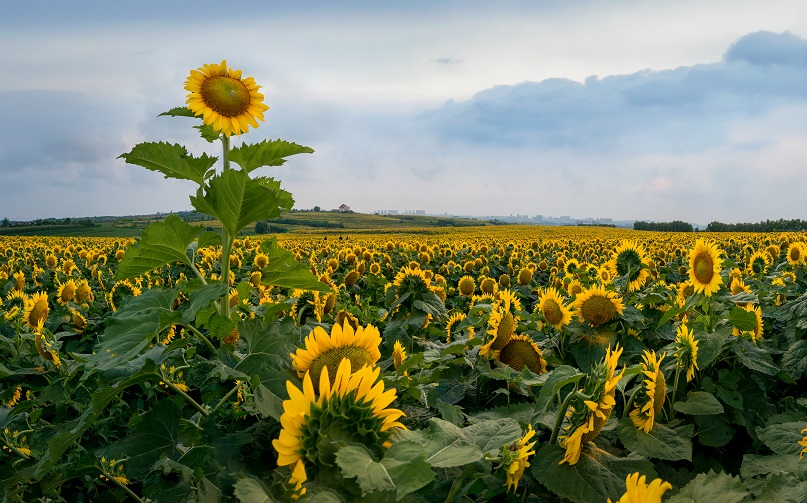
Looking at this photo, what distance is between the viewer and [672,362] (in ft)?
8.38

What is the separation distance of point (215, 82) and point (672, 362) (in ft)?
8.71

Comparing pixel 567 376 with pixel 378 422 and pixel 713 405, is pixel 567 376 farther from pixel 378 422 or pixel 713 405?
pixel 713 405

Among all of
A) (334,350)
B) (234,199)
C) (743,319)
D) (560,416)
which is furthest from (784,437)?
(234,199)

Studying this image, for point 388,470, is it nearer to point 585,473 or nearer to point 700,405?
point 585,473

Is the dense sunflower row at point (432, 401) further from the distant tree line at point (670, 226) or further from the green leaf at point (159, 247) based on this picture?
the distant tree line at point (670, 226)

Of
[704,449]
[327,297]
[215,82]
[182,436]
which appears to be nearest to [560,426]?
[182,436]

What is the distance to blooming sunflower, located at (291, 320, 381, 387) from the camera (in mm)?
1426

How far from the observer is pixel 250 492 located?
919 mm

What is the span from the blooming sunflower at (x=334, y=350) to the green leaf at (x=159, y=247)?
81cm

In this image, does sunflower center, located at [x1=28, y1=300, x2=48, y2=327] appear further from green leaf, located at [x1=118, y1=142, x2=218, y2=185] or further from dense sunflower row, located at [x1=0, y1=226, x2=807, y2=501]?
green leaf, located at [x1=118, y1=142, x2=218, y2=185]

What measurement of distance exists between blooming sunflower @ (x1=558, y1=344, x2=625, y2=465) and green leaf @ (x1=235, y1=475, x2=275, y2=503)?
0.88 meters

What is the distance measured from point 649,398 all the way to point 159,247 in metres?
1.91

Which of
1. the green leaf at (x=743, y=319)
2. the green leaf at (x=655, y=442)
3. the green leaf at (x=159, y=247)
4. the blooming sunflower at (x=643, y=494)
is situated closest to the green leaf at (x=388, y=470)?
the blooming sunflower at (x=643, y=494)

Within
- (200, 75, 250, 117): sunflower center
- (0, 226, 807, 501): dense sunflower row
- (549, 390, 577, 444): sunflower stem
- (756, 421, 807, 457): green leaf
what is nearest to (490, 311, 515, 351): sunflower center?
(0, 226, 807, 501): dense sunflower row
